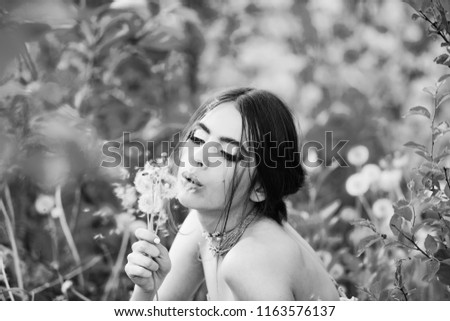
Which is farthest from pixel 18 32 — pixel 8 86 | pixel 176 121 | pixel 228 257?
pixel 228 257

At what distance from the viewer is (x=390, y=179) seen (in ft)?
7.96

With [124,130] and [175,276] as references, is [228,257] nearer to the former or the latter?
[175,276]

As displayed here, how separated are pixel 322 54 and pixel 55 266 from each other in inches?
57.1

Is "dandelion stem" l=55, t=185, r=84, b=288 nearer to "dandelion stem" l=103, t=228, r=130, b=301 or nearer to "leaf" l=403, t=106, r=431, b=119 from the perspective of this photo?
"dandelion stem" l=103, t=228, r=130, b=301

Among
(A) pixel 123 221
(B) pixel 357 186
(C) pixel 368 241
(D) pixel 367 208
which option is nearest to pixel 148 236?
(C) pixel 368 241

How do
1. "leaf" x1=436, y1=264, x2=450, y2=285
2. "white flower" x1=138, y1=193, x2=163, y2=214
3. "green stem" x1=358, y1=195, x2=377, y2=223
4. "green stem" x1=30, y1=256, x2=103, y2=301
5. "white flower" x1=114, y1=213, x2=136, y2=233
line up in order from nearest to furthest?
"white flower" x1=138, y1=193, x2=163, y2=214
"leaf" x1=436, y1=264, x2=450, y2=285
"green stem" x1=30, y1=256, x2=103, y2=301
"white flower" x1=114, y1=213, x2=136, y2=233
"green stem" x1=358, y1=195, x2=377, y2=223

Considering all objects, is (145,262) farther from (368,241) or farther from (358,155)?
(358,155)

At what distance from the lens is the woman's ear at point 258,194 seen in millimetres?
1617

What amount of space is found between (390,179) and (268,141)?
0.92m

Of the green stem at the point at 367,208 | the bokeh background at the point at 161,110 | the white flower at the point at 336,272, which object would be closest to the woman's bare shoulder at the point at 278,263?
the bokeh background at the point at 161,110

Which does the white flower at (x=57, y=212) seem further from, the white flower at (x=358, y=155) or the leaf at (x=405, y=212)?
the leaf at (x=405, y=212)

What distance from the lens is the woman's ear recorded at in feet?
5.30

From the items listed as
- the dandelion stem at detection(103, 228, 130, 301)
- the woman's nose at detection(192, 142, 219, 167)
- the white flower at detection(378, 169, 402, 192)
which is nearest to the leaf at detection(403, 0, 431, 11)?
the woman's nose at detection(192, 142, 219, 167)

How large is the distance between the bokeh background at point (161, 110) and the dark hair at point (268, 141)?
0.29 metres
